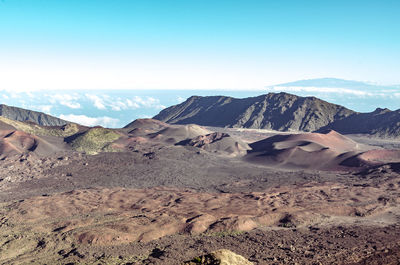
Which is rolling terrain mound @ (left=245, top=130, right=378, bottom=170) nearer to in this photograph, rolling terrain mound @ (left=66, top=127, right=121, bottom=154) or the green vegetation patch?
the green vegetation patch

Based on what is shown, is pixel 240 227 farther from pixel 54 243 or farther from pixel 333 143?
pixel 333 143

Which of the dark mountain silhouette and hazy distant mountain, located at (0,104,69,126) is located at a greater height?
the dark mountain silhouette

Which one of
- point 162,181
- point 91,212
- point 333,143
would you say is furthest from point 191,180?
point 333,143

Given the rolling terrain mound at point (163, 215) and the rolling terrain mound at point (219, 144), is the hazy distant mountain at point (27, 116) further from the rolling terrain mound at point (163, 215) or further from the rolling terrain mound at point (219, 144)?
the rolling terrain mound at point (163, 215)

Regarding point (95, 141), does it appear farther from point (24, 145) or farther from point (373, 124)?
point (373, 124)

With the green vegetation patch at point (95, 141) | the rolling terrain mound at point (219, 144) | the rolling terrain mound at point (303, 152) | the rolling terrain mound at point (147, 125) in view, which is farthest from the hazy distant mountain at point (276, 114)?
the green vegetation patch at point (95, 141)

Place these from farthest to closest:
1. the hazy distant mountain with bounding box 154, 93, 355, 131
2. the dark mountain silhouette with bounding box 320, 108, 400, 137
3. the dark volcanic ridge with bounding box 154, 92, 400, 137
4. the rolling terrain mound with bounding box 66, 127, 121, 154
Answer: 1. the hazy distant mountain with bounding box 154, 93, 355, 131
2. the dark volcanic ridge with bounding box 154, 92, 400, 137
3. the dark mountain silhouette with bounding box 320, 108, 400, 137
4. the rolling terrain mound with bounding box 66, 127, 121, 154

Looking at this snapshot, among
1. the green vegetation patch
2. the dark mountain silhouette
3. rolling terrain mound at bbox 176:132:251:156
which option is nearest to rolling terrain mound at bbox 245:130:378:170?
rolling terrain mound at bbox 176:132:251:156
